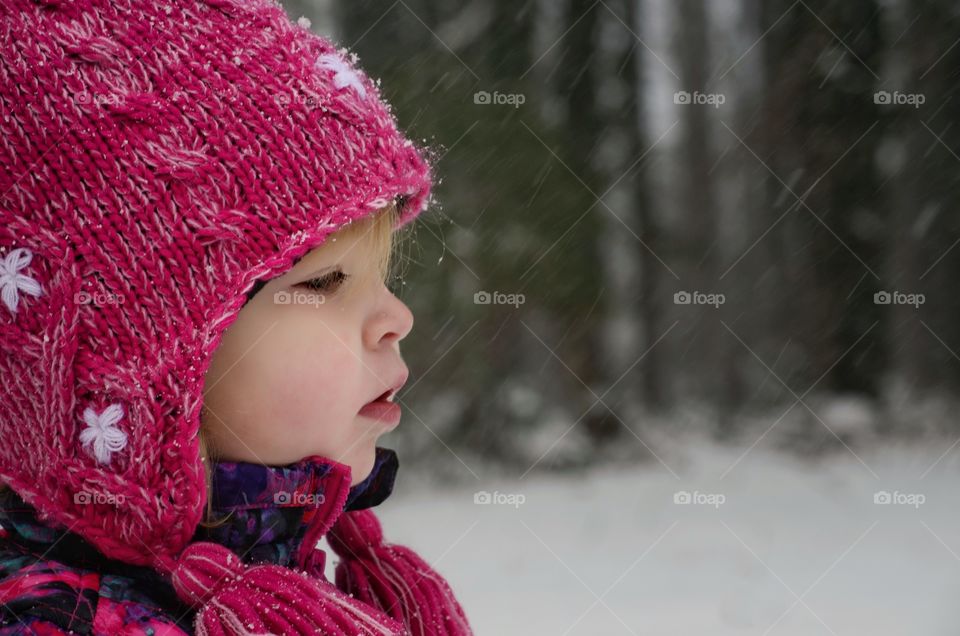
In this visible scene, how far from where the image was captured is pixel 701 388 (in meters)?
6.29

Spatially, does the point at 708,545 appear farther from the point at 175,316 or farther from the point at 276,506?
the point at 175,316

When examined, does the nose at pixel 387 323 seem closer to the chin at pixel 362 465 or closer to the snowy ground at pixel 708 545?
the chin at pixel 362 465

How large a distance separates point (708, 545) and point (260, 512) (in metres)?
3.27

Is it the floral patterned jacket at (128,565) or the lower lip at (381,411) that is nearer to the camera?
the floral patterned jacket at (128,565)

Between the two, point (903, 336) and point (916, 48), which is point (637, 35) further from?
point (903, 336)

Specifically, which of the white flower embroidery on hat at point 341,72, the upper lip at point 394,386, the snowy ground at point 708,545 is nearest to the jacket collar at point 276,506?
the upper lip at point 394,386

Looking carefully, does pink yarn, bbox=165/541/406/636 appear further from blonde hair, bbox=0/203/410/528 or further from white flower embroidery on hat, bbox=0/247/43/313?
white flower embroidery on hat, bbox=0/247/43/313

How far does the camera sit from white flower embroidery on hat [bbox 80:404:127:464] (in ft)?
3.26

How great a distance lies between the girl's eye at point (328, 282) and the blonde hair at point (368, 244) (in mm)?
51

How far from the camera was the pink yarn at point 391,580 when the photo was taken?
129 centimetres

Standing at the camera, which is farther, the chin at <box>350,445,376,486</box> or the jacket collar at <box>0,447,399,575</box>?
the chin at <box>350,445,376,486</box>

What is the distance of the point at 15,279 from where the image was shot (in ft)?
→ 3.31

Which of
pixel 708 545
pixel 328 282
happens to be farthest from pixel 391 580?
pixel 708 545

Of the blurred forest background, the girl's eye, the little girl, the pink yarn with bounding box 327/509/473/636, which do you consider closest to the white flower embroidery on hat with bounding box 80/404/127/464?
the little girl
